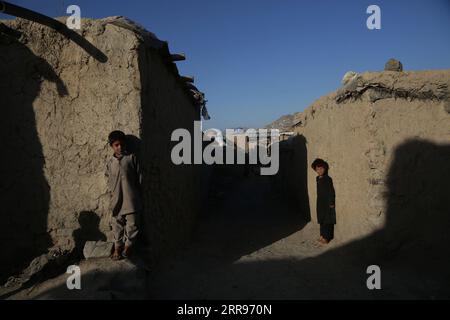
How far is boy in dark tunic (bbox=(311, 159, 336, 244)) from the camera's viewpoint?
17.0ft

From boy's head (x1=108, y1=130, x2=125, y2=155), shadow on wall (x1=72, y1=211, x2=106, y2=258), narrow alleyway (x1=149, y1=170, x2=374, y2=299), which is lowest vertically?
narrow alleyway (x1=149, y1=170, x2=374, y2=299)

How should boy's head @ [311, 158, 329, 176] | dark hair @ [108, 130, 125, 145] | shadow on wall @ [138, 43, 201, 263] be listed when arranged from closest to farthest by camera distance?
dark hair @ [108, 130, 125, 145] → shadow on wall @ [138, 43, 201, 263] → boy's head @ [311, 158, 329, 176]

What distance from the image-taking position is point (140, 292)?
3045 mm

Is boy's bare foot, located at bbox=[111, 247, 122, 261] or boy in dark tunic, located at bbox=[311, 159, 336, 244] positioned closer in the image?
boy's bare foot, located at bbox=[111, 247, 122, 261]

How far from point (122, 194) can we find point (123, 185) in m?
0.11

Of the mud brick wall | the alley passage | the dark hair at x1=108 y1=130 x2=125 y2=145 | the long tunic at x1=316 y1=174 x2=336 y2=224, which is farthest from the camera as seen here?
the long tunic at x1=316 y1=174 x2=336 y2=224

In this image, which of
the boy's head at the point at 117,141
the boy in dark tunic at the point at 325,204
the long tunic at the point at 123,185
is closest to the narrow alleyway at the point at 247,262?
the boy in dark tunic at the point at 325,204

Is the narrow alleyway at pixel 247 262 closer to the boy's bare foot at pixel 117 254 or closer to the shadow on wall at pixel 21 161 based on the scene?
the boy's bare foot at pixel 117 254

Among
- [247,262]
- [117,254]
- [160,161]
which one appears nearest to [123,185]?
[117,254]

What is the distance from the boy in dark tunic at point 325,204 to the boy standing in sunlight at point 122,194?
3195mm

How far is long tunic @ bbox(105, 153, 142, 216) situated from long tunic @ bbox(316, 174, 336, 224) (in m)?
3.19

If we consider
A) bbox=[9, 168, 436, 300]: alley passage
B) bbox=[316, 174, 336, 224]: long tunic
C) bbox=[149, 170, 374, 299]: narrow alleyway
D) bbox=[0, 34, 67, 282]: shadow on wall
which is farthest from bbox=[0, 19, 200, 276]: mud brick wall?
bbox=[316, 174, 336, 224]: long tunic

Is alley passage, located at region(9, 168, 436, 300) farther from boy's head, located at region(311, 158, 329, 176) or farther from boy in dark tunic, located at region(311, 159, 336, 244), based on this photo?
boy's head, located at region(311, 158, 329, 176)

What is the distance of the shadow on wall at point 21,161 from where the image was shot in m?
3.60
